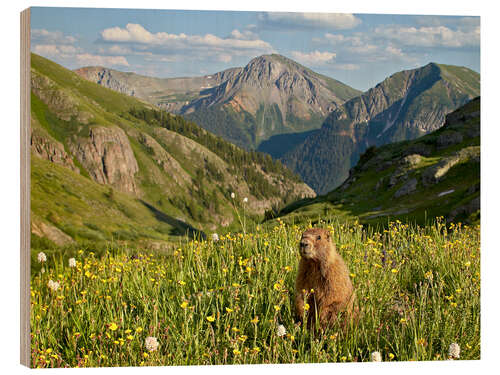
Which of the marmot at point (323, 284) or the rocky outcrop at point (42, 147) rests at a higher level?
the rocky outcrop at point (42, 147)

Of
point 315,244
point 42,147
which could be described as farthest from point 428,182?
point 315,244

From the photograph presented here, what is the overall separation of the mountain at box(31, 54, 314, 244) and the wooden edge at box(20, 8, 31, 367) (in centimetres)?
33

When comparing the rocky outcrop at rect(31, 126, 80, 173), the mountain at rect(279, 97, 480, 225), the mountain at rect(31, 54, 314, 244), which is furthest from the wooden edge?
the mountain at rect(279, 97, 480, 225)

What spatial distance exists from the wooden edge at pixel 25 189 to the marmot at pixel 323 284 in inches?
166

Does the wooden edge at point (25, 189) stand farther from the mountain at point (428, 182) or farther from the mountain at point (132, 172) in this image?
the mountain at point (428, 182)

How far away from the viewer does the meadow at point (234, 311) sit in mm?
5441

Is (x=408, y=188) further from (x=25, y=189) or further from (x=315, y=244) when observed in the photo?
(x=25, y=189)

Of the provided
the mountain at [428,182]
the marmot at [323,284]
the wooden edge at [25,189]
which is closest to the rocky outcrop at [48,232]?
the wooden edge at [25,189]

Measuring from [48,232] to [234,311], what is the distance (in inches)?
185

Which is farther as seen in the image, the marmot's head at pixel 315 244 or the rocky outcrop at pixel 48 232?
the rocky outcrop at pixel 48 232

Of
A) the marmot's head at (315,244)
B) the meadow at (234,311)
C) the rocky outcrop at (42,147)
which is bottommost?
the meadow at (234,311)

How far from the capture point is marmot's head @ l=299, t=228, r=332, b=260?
4.91 metres

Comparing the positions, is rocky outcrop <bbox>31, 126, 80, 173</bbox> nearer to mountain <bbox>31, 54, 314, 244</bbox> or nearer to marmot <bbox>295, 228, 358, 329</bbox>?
mountain <bbox>31, 54, 314, 244</bbox>
